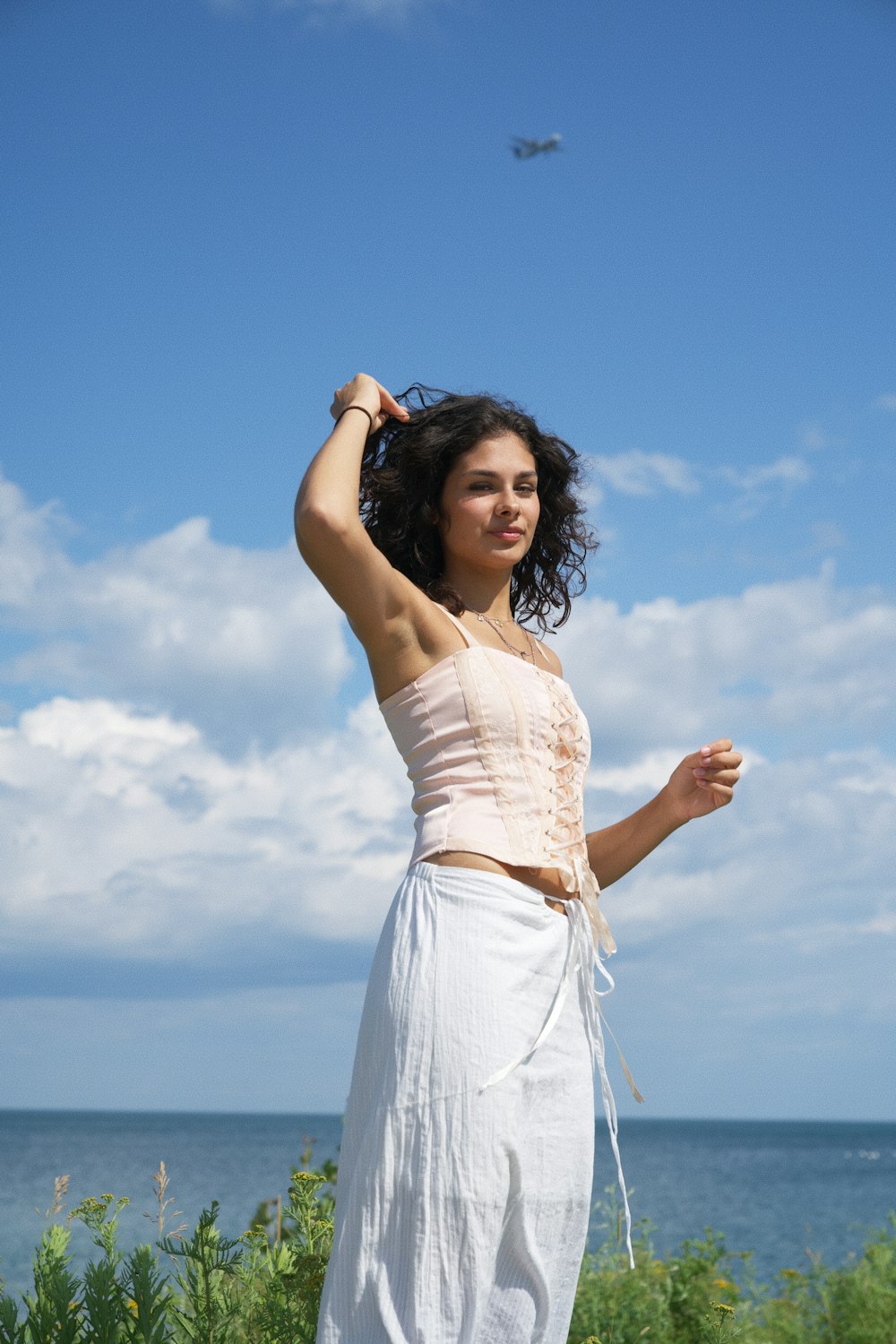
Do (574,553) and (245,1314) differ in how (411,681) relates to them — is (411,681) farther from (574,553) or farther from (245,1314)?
(245,1314)

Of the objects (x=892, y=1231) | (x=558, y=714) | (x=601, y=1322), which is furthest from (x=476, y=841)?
(x=892, y=1231)

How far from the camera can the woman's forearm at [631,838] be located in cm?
283

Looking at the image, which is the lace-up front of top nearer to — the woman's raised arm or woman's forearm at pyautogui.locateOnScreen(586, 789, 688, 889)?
the woman's raised arm

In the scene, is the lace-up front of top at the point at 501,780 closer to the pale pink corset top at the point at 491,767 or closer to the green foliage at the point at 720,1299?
the pale pink corset top at the point at 491,767

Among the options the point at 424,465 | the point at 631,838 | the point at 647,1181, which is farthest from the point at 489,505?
the point at 647,1181

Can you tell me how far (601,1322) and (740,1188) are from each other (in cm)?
4938

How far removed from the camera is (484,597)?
9.05 ft

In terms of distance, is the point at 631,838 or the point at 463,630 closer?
the point at 463,630

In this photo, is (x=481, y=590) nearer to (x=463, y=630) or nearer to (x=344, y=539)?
(x=463, y=630)

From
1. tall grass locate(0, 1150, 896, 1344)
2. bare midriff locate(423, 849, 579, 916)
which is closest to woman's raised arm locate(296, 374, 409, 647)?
bare midriff locate(423, 849, 579, 916)

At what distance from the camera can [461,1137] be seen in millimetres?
2066

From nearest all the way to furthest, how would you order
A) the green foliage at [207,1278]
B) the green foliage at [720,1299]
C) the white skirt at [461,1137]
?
the white skirt at [461,1137]
the green foliage at [207,1278]
the green foliage at [720,1299]

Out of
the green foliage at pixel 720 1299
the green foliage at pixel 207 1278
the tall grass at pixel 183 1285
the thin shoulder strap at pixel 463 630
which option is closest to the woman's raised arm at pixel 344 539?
the thin shoulder strap at pixel 463 630

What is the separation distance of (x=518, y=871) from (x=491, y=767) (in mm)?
195
